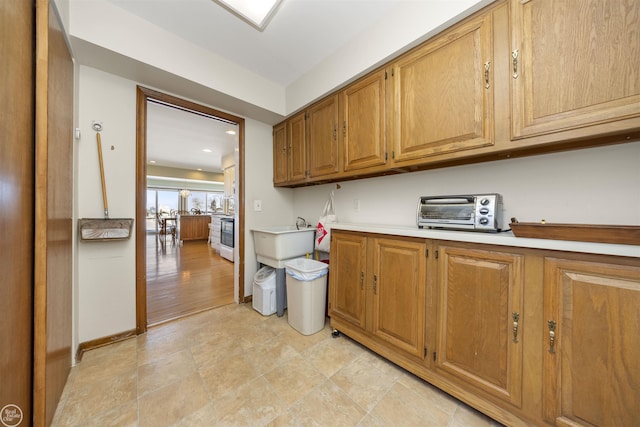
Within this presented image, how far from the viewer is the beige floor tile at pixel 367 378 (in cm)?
127

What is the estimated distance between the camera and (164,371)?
147 centimetres

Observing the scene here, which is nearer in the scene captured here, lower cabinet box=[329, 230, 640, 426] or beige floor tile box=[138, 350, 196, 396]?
lower cabinet box=[329, 230, 640, 426]

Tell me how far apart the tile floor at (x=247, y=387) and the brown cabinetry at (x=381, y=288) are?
232mm

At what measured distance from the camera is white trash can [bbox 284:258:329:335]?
1.90m

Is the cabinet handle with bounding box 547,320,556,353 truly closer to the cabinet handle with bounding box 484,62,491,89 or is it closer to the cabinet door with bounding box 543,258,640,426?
the cabinet door with bounding box 543,258,640,426

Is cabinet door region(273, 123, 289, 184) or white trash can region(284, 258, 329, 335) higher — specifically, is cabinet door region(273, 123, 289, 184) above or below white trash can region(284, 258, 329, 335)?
above

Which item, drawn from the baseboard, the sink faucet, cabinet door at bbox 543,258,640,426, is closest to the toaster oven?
cabinet door at bbox 543,258,640,426

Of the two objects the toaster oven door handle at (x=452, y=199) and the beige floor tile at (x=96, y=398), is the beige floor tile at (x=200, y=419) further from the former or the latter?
the toaster oven door handle at (x=452, y=199)

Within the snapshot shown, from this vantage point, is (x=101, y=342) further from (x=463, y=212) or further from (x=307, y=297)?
(x=463, y=212)

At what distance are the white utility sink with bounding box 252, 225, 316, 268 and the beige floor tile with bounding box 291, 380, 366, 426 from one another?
46.3 inches

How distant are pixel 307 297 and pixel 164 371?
1.09 meters

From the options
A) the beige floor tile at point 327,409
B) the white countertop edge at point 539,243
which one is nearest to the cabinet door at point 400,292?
the white countertop edge at point 539,243

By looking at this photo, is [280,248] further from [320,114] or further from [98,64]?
[98,64]

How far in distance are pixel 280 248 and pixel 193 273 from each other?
7.85ft
